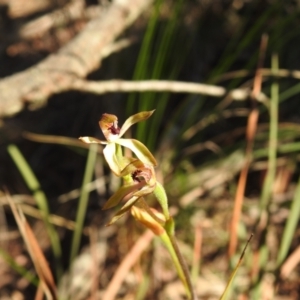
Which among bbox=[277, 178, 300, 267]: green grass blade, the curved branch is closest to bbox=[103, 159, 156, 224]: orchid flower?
bbox=[277, 178, 300, 267]: green grass blade

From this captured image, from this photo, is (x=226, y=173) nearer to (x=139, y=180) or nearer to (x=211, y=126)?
(x=211, y=126)

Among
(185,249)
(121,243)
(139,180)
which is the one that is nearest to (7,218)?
(121,243)

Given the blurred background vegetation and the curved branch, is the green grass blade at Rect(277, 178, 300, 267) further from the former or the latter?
the curved branch

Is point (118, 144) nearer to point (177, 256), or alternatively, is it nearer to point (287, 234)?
point (177, 256)

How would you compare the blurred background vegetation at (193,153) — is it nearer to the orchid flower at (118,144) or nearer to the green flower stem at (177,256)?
the green flower stem at (177,256)

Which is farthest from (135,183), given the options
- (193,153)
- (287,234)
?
(193,153)

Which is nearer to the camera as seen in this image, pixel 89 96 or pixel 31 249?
pixel 31 249

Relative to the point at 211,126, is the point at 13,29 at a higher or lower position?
higher

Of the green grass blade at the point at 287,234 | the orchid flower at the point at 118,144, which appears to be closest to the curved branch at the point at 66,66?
the green grass blade at the point at 287,234
